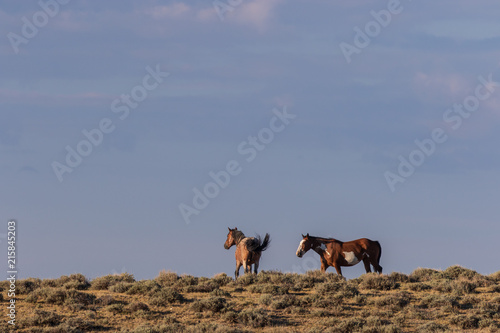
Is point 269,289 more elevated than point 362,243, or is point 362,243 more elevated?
point 362,243

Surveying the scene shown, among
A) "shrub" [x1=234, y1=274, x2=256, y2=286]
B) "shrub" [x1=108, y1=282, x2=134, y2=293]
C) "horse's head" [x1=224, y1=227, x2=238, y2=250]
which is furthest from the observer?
"horse's head" [x1=224, y1=227, x2=238, y2=250]

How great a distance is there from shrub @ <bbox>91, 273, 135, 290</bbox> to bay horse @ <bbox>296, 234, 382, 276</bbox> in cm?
816

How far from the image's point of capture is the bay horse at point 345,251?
30.0m

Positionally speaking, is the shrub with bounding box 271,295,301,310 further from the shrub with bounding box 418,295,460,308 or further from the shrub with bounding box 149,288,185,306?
the shrub with bounding box 418,295,460,308

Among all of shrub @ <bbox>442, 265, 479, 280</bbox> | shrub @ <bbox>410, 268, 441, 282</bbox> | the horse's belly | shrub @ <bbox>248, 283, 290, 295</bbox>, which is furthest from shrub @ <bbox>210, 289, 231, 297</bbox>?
shrub @ <bbox>442, 265, 479, 280</bbox>

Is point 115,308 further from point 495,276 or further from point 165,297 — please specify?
point 495,276

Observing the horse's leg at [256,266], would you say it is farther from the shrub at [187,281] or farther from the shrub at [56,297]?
the shrub at [56,297]

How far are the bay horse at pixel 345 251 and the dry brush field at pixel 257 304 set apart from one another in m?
1.59

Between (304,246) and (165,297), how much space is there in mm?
8876

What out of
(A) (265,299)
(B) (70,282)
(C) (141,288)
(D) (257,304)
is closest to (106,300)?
(C) (141,288)

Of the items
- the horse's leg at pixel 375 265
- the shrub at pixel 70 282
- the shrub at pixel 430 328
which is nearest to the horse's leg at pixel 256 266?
the horse's leg at pixel 375 265

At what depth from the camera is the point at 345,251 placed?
3002 centimetres

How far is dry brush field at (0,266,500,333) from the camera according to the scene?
21.5 metres

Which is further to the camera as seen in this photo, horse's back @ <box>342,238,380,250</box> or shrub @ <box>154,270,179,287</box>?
horse's back @ <box>342,238,380,250</box>
